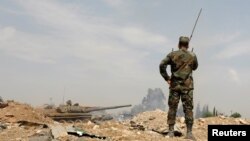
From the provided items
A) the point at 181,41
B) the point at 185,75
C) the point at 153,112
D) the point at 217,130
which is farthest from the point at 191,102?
the point at 153,112

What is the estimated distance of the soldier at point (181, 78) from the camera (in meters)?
12.1

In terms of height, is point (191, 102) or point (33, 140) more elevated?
point (191, 102)

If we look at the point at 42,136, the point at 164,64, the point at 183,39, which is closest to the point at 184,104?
the point at 164,64

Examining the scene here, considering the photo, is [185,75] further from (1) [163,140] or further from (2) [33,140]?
(2) [33,140]

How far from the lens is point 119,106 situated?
102 ft

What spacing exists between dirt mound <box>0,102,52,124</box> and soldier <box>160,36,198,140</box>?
776 cm

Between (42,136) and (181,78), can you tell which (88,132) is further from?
(181,78)

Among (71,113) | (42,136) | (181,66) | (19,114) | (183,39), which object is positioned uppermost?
(183,39)

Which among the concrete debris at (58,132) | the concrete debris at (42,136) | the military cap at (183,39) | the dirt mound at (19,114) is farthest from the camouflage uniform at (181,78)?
the dirt mound at (19,114)

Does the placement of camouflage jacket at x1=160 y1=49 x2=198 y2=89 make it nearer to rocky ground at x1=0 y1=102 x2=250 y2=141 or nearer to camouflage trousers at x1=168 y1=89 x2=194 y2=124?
camouflage trousers at x1=168 y1=89 x2=194 y2=124

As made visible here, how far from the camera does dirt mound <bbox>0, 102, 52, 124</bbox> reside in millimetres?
18500

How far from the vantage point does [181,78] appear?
12102mm

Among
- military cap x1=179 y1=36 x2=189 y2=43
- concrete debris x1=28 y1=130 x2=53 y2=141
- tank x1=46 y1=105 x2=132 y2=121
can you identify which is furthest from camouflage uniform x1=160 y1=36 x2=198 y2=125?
tank x1=46 y1=105 x2=132 y2=121

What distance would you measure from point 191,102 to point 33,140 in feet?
13.8
